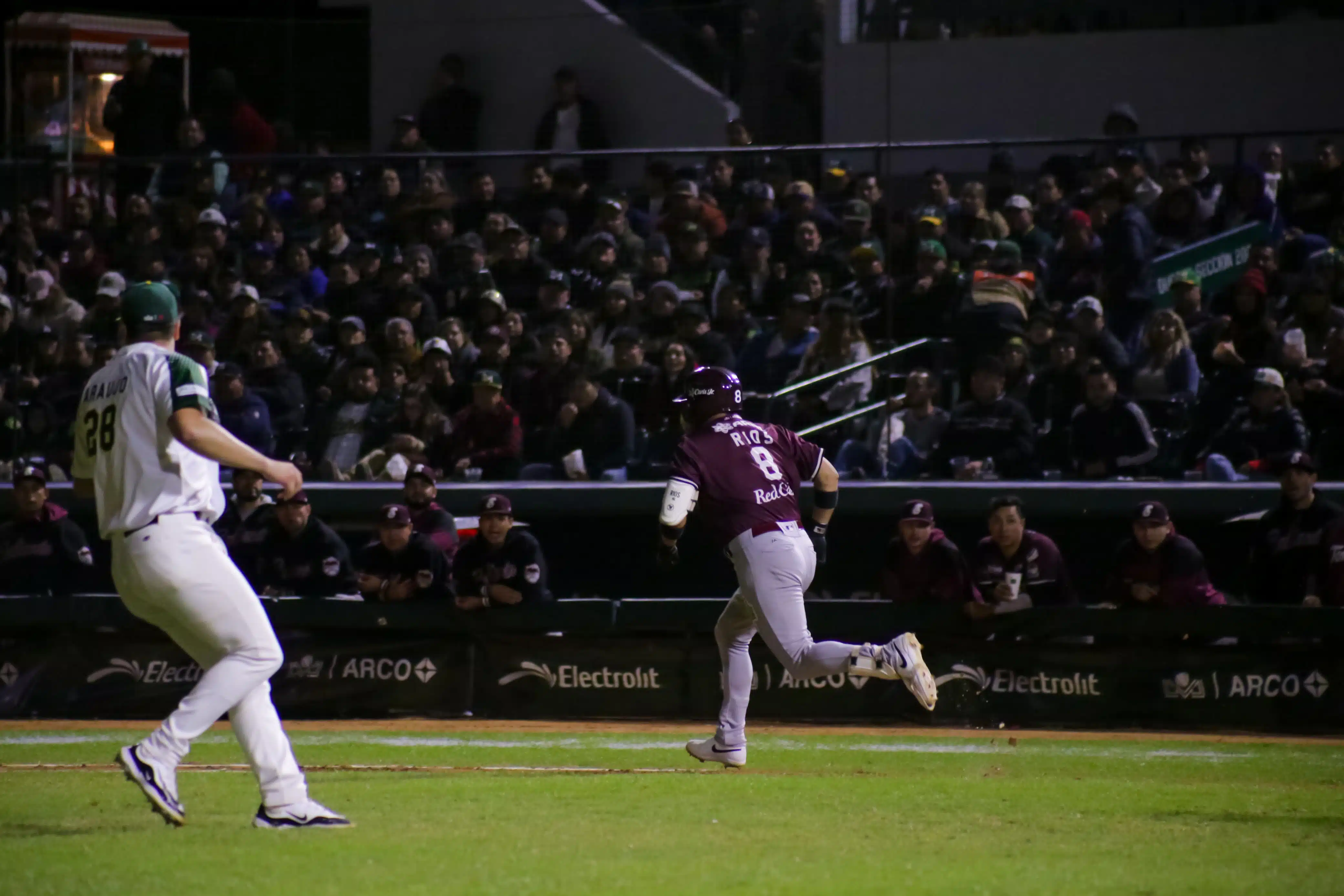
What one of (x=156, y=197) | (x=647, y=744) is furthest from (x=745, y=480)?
(x=156, y=197)

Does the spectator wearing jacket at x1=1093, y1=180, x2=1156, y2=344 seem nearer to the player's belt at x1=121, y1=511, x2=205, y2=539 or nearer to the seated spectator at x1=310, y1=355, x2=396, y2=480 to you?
the seated spectator at x1=310, y1=355, x2=396, y2=480

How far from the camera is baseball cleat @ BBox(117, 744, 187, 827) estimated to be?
5691 mm

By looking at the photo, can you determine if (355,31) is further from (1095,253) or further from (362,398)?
(1095,253)

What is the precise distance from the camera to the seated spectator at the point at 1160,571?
1120 centimetres

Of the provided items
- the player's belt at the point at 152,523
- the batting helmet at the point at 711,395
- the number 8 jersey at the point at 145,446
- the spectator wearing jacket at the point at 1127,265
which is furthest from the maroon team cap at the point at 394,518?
the player's belt at the point at 152,523

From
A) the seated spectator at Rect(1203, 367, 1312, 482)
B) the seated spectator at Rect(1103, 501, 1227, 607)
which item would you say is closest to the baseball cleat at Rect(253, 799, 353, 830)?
the seated spectator at Rect(1103, 501, 1227, 607)

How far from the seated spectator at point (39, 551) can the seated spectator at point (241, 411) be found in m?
1.37

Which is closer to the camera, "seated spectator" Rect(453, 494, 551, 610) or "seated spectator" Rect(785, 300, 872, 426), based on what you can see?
"seated spectator" Rect(453, 494, 551, 610)

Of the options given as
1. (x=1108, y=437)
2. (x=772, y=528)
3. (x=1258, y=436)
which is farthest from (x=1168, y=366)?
(x=772, y=528)

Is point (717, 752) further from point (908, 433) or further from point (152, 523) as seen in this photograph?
point (908, 433)

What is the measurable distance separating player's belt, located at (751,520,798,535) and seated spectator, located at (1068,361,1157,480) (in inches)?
178

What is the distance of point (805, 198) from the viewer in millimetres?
13078

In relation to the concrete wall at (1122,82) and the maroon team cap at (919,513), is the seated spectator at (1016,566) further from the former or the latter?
the concrete wall at (1122,82)

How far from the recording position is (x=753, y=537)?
792 cm
